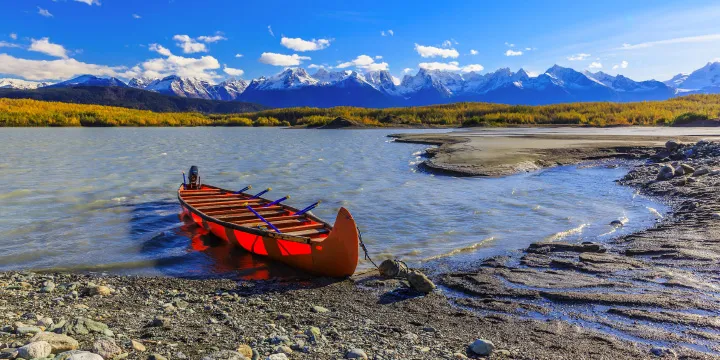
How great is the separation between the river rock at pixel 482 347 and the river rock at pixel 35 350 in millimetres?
4215

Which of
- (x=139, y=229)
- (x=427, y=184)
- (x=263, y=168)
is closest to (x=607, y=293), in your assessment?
(x=139, y=229)

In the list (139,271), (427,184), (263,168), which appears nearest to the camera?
(139,271)

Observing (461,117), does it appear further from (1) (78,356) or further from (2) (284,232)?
(1) (78,356)

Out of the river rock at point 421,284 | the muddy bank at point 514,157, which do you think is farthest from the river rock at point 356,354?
the muddy bank at point 514,157

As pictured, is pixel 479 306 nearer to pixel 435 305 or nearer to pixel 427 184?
pixel 435 305

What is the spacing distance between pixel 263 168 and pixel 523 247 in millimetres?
19203

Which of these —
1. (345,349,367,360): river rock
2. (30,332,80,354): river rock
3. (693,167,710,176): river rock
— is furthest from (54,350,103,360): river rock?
(693,167,710,176): river rock

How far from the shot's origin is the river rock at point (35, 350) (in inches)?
161

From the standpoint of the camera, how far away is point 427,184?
19875 mm

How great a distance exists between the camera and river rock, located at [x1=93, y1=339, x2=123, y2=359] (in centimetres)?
438

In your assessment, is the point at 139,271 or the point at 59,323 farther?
the point at 139,271

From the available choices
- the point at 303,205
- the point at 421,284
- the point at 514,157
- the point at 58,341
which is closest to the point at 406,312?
the point at 421,284

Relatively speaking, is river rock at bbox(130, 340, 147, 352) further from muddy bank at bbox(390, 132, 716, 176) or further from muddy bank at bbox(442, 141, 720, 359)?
muddy bank at bbox(390, 132, 716, 176)

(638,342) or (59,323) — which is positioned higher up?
(59,323)
